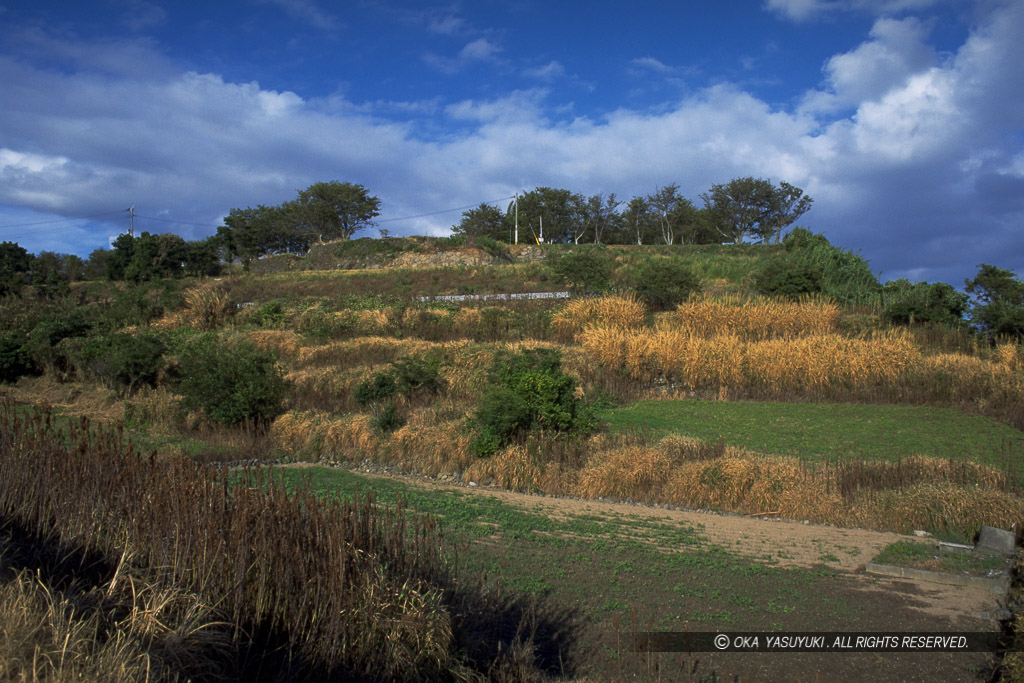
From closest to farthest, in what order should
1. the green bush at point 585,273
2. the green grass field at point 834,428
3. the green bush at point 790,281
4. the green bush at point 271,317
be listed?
the green grass field at point 834,428, the green bush at point 790,281, the green bush at point 271,317, the green bush at point 585,273

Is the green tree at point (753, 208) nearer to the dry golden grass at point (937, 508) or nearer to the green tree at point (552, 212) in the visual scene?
the green tree at point (552, 212)

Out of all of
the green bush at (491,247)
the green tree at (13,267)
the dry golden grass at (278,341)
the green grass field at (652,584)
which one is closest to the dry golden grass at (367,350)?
the dry golden grass at (278,341)

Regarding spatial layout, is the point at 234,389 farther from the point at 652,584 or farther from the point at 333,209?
the point at 333,209

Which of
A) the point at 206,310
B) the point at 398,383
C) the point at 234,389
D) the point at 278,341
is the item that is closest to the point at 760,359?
the point at 398,383

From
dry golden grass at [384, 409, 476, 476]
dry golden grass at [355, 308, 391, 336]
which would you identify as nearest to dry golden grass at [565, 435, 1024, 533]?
dry golden grass at [384, 409, 476, 476]

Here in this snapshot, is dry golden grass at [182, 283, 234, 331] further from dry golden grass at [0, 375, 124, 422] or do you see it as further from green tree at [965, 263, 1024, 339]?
green tree at [965, 263, 1024, 339]

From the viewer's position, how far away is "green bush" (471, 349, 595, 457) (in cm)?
1124

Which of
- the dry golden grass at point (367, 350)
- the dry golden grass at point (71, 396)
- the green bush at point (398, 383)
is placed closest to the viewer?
the green bush at point (398, 383)

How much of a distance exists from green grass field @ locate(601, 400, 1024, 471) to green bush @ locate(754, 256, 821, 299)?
1273cm

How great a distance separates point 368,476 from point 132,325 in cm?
2367

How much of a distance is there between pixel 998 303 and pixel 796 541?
668 inches

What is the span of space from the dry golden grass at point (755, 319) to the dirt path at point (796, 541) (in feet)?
36.3

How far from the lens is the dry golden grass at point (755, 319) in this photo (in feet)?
63.8

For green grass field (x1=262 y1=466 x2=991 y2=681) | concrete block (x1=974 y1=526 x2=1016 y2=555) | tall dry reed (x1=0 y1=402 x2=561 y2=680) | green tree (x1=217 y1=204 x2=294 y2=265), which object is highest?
green tree (x1=217 y1=204 x2=294 y2=265)
